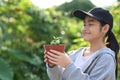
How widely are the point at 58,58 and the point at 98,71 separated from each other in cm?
→ 32

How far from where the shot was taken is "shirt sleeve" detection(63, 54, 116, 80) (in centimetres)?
366

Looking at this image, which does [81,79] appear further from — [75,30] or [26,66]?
[75,30]

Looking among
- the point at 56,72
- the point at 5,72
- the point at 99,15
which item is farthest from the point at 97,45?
the point at 5,72

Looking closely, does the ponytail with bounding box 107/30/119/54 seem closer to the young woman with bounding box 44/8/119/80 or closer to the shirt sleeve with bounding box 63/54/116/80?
the young woman with bounding box 44/8/119/80

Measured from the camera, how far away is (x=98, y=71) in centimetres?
371

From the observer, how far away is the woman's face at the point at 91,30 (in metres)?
3.83

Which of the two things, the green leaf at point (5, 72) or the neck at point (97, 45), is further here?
the green leaf at point (5, 72)

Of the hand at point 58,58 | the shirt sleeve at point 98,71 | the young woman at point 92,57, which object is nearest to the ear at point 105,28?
the young woman at point 92,57

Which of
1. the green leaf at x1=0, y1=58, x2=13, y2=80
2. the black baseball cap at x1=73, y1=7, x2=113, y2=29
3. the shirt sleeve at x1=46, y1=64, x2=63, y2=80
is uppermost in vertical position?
the black baseball cap at x1=73, y1=7, x2=113, y2=29

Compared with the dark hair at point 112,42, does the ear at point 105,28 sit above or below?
above

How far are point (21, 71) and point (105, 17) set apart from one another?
201 inches

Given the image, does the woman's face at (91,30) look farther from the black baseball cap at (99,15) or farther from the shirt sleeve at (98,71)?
the shirt sleeve at (98,71)

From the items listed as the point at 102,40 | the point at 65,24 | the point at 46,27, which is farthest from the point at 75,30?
the point at 102,40

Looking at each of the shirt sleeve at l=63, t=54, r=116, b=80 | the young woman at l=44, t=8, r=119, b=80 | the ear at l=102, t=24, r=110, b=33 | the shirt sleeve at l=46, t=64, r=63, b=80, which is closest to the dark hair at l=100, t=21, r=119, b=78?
the young woman at l=44, t=8, r=119, b=80
